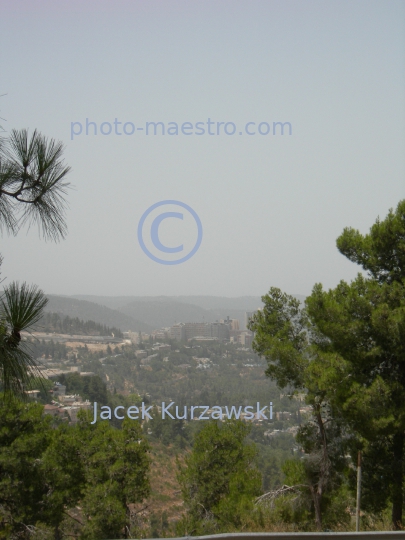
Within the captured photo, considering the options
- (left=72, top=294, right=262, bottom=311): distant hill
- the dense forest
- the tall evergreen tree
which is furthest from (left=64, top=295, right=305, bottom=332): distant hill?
the tall evergreen tree

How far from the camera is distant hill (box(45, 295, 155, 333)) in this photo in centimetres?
513

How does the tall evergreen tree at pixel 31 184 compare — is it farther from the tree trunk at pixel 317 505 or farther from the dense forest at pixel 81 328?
the dense forest at pixel 81 328

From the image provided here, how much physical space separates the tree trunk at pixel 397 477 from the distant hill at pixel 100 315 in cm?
276

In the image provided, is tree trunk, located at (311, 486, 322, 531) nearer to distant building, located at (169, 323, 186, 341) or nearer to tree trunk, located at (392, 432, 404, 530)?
tree trunk, located at (392, 432, 404, 530)

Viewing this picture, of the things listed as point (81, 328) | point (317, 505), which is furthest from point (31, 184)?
point (81, 328)

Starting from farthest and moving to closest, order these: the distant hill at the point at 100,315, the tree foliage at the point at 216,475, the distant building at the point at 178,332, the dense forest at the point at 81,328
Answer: the distant building at the point at 178,332
the distant hill at the point at 100,315
the dense forest at the point at 81,328
the tree foliage at the point at 216,475

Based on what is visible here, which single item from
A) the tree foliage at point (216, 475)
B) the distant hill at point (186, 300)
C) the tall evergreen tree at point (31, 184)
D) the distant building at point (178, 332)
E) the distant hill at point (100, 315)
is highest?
the tall evergreen tree at point (31, 184)

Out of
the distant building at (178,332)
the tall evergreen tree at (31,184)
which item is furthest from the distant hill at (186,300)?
the tall evergreen tree at (31,184)

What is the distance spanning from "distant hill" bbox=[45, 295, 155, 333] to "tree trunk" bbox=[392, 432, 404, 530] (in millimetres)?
2758

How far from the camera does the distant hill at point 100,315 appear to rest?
5.13m

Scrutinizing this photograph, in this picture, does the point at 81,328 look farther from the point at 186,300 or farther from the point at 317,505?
the point at 317,505

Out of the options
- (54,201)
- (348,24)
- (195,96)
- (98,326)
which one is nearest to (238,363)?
(98,326)

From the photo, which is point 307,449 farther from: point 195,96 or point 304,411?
point 195,96

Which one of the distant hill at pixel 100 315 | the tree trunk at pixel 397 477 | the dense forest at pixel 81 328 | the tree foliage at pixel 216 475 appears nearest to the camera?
the tree trunk at pixel 397 477
